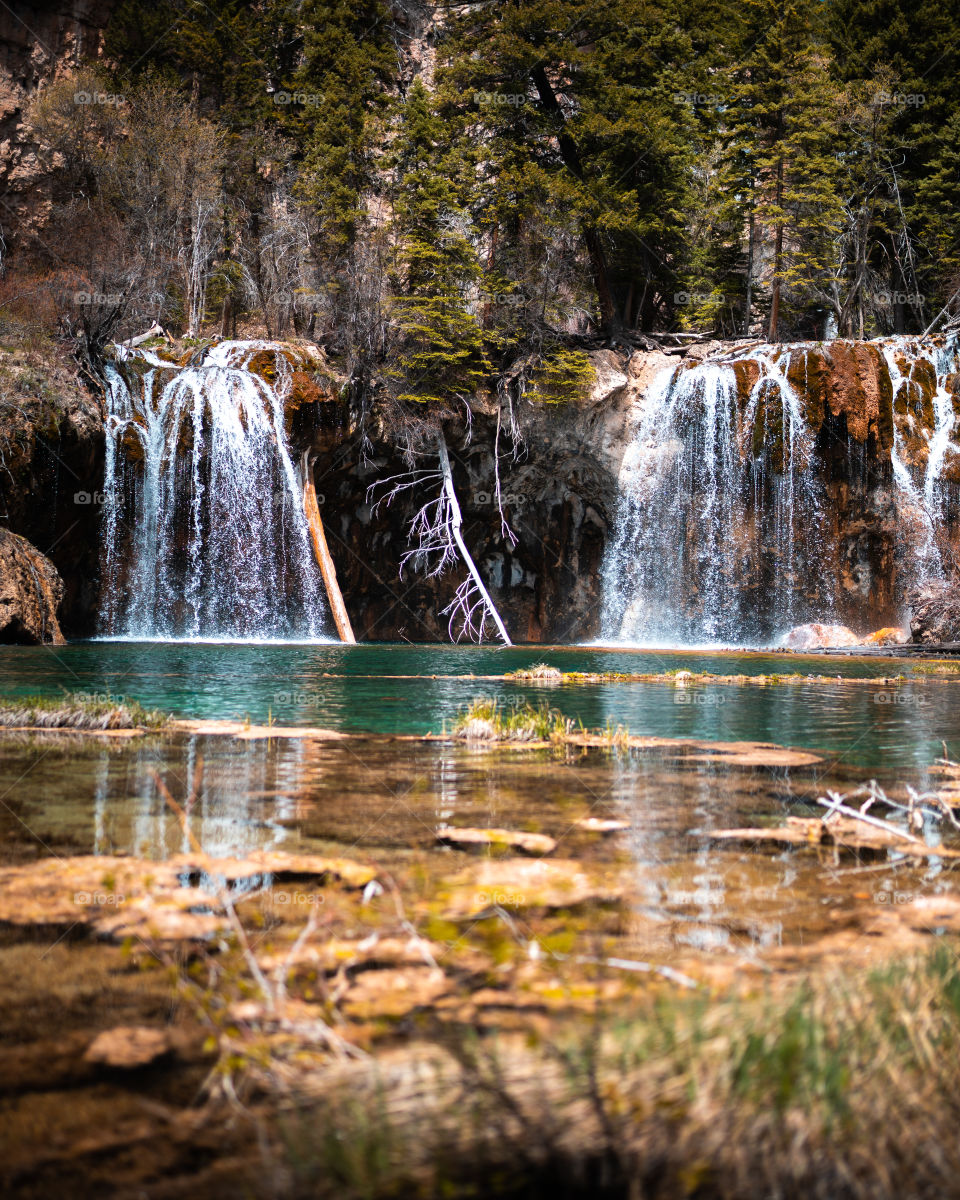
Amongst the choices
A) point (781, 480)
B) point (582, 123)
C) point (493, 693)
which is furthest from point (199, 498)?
point (493, 693)

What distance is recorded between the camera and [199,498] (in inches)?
1061

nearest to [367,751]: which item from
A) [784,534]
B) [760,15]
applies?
[784,534]

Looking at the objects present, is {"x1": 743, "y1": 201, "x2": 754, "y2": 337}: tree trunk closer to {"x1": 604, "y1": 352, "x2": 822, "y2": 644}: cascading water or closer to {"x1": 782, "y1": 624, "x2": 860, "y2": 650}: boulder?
{"x1": 604, "y1": 352, "x2": 822, "y2": 644}: cascading water

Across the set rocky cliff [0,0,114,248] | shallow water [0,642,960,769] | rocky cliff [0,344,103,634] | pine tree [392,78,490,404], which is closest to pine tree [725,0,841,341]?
pine tree [392,78,490,404]

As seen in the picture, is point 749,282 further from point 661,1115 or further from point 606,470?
point 661,1115

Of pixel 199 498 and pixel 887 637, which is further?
pixel 199 498

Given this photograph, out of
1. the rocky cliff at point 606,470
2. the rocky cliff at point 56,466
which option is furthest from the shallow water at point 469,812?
the rocky cliff at point 606,470

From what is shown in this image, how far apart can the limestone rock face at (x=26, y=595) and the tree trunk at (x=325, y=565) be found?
6.83 m

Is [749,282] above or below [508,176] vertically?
below

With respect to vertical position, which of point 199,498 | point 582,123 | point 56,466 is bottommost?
point 199,498

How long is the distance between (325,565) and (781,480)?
12.9 meters

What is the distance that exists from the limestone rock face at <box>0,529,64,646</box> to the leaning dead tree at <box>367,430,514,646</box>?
8.59 metres

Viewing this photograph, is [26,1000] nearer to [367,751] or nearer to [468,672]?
[367,751]

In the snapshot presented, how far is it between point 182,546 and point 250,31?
23644mm
